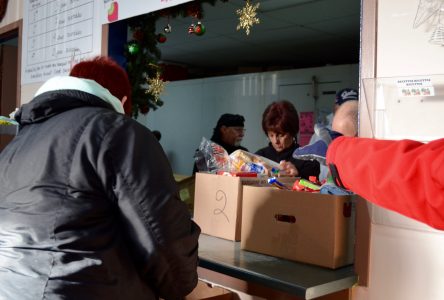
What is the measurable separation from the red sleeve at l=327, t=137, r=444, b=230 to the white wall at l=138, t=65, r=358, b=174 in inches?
148

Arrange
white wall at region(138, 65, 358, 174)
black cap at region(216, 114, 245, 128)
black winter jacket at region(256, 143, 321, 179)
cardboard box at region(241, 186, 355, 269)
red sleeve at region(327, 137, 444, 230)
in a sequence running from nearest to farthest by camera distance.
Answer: red sleeve at region(327, 137, 444, 230) → cardboard box at region(241, 186, 355, 269) → black winter jacket at region(256, 143, 321, 179) → black cap at region(216, 114, 245, 128) → white wall at region(138, 65, 358, 174)

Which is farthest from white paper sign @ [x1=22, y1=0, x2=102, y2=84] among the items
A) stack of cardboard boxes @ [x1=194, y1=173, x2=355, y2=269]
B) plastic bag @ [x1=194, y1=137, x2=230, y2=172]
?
stack of cardboard boxes @ [x1=194, y1=173, x2=355, y2=269]

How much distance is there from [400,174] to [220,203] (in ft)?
3.18

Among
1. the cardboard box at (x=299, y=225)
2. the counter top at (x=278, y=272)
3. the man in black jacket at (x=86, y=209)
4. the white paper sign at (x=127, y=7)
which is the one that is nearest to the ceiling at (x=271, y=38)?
the white paper sign at (x=127, y=7)

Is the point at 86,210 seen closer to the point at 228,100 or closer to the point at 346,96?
the point at 346,96

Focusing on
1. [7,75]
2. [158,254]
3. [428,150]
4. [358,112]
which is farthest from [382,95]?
[7,75]

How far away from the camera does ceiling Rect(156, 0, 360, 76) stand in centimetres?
375

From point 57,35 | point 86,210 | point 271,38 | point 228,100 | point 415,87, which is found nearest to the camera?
point 86,210

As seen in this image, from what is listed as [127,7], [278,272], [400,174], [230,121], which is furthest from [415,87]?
[230,121]

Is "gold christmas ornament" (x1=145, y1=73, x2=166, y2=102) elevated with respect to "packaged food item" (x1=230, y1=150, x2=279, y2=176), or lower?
elevated

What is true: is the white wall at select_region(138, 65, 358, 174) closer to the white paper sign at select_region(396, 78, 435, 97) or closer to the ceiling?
the ceiling

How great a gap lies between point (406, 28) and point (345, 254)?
696 millimetres

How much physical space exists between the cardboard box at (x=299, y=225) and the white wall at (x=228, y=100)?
327 centimetres

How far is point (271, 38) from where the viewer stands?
4738 millimetres
